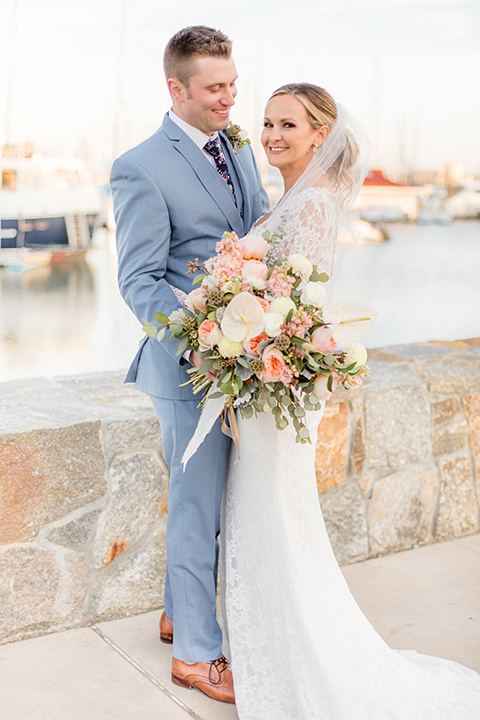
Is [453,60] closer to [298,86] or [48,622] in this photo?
[298,86]

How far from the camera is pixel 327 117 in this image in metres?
2.04

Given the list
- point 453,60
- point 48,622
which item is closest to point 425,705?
point 48,622

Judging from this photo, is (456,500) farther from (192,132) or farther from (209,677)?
(192,132)

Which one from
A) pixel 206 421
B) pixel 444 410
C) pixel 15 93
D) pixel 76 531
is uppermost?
pixel 15 93

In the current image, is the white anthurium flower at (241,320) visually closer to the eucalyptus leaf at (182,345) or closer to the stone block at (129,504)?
the eucalyptus leaf at (182,345)

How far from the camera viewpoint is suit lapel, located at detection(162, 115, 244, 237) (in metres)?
2.09

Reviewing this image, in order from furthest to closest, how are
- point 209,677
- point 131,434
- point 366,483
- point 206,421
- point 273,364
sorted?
1. point 366,483
2. point 131,434
3. point 209,677
4. point 206,421
5. point 273,364

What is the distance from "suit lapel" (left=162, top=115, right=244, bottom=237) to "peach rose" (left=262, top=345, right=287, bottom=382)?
0.55m

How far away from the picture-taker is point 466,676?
2230mm

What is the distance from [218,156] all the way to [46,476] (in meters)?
1.13

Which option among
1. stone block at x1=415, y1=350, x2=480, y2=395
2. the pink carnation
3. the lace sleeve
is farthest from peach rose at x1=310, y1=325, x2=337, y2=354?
stone block at x1=415, y1=350, x2=480, y2=395

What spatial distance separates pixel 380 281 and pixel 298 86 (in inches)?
898

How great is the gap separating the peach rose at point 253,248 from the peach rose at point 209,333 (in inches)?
7.1

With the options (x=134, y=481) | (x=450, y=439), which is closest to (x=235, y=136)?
(x=134, y=481)
